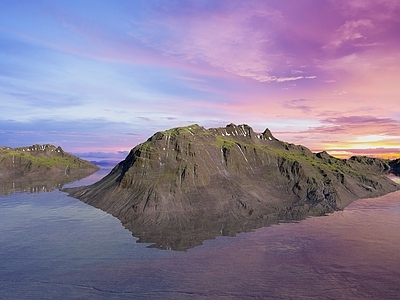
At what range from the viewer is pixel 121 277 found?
108ft

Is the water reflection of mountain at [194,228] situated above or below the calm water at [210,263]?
above

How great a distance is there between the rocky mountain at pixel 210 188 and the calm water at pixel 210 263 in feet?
14.1

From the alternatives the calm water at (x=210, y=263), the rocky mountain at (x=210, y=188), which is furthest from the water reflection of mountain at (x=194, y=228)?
the calm water at (x=210, y=263)

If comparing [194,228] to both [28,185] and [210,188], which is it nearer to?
[210,188]

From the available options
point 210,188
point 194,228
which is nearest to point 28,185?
point 210,188

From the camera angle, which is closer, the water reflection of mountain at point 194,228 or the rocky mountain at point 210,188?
the water reflection of mountain at point 194,228

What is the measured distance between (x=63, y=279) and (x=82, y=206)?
1488 inches

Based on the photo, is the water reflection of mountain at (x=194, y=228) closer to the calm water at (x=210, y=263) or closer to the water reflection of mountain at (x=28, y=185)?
the calm water at (x=210, y=263)

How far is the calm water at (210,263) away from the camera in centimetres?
3012

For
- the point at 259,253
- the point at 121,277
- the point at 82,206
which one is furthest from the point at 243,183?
the point at 121,277

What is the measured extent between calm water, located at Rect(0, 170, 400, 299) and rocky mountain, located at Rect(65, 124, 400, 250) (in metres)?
4.31

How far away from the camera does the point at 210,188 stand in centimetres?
6219

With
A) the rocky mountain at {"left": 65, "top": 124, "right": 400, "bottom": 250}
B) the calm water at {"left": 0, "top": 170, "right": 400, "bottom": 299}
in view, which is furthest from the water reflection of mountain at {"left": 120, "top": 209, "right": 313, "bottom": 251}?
the calm water at {"left": 0, "top": 170, "right": 400, "bottom": 299}

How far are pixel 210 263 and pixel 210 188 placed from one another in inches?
1042
